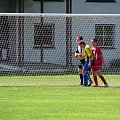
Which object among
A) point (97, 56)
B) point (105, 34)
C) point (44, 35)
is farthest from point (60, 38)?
point (97, 56)

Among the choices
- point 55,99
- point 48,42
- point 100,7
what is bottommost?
point 55,99

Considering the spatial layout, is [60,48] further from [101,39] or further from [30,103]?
[30,103]

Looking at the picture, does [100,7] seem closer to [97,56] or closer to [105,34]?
[105,34]

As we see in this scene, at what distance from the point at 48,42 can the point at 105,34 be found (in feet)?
9.71

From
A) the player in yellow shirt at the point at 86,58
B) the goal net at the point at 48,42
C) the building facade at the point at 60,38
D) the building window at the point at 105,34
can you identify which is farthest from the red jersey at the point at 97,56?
the building window at the point at 105,34

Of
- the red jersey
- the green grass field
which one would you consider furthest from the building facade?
the red jersey

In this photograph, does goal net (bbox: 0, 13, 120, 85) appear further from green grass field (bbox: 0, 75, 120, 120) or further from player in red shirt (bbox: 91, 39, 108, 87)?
player in red shirt (bbox: 91, 39, 108, 87)

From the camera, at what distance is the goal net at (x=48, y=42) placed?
23984mm

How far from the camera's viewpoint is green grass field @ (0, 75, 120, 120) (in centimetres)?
1245

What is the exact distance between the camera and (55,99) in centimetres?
1552

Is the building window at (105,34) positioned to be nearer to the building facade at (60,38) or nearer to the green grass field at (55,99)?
the building facade at (60,38)

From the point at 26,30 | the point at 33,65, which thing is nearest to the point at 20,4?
the point at 26,30

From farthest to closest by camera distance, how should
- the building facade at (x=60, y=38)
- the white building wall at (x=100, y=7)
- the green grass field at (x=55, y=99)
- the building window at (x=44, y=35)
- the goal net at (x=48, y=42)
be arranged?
the white building wall at (x=100, y=7), the building window at (x=44, y=35), the building facade at (x=60, y=38), the goal net at (x=48, y=42), the green grass field at (x=55, y=99)

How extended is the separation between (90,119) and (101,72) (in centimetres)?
937
